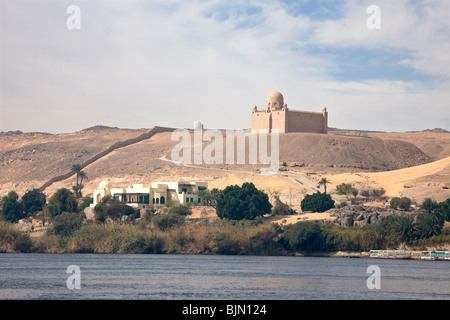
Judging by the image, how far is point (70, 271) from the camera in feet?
139

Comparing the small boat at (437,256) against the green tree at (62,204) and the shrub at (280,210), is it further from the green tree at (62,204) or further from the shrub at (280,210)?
the green tree at (62,204)

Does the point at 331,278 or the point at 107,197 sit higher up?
the point at 107,197

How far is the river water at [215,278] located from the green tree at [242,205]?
12.9 metres

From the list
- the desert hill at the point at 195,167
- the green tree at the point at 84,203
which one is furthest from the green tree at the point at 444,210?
the green tree at the point at 84,203

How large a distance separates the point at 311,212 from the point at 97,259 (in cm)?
2615

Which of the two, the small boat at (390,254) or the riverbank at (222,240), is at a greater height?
the riverbank at (222,240)

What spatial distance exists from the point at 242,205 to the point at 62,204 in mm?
19535

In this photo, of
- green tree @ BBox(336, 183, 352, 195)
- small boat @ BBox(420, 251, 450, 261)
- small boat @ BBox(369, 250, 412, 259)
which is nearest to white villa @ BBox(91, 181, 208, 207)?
green tree @ BBox(336, 183, 352, 195)

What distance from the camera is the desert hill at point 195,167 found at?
92.7m

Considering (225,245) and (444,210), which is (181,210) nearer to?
(225,245)

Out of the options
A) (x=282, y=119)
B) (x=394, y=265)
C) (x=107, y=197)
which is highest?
(x=282, y=119)

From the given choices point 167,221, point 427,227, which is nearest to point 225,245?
point 167,221
